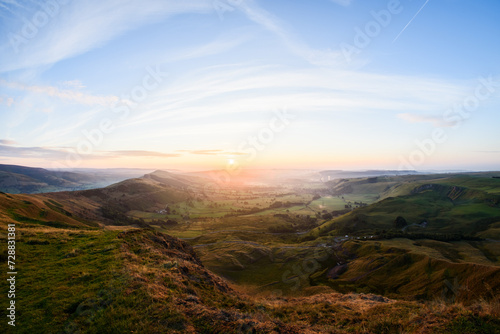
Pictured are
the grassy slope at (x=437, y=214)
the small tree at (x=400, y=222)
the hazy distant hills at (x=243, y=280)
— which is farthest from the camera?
the small tree at (x=400, y=222)

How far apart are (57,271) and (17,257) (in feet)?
19.8

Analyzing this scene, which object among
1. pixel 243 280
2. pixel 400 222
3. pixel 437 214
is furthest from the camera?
pixel 437 214

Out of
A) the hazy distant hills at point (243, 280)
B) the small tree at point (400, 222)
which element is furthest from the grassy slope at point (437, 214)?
the small tree at point (400, 222)

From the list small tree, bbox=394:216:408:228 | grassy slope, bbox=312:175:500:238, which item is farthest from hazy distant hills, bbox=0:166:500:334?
small tree, bbox=394:216:408:228

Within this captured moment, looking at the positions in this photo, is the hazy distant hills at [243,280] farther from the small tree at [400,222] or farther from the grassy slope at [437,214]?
the small tree at [400,222]

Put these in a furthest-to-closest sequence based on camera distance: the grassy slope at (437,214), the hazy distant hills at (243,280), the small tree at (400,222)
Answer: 1. the small tree at (400,222)
2. the grassy slope at (437,214)
3. the hazy distant hills at (243,280)

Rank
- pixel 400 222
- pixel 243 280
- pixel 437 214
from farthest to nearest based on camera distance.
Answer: pixel 437 214
pixel 400 222
pixel 243 280

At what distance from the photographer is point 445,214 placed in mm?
142375

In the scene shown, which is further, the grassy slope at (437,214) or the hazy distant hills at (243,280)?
the grassy slope at (437,214)

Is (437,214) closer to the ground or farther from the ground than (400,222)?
farther from the ground

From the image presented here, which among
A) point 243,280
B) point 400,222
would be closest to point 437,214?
point 400,222

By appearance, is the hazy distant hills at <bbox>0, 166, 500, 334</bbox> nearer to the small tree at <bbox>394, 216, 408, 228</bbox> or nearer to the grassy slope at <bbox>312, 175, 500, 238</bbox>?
the grassy slope at <bbox>312, 175, 500, 238</bbox>

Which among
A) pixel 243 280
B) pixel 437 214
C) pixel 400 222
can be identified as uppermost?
pixel 437 214

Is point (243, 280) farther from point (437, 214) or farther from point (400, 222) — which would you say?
point (437, 214)
